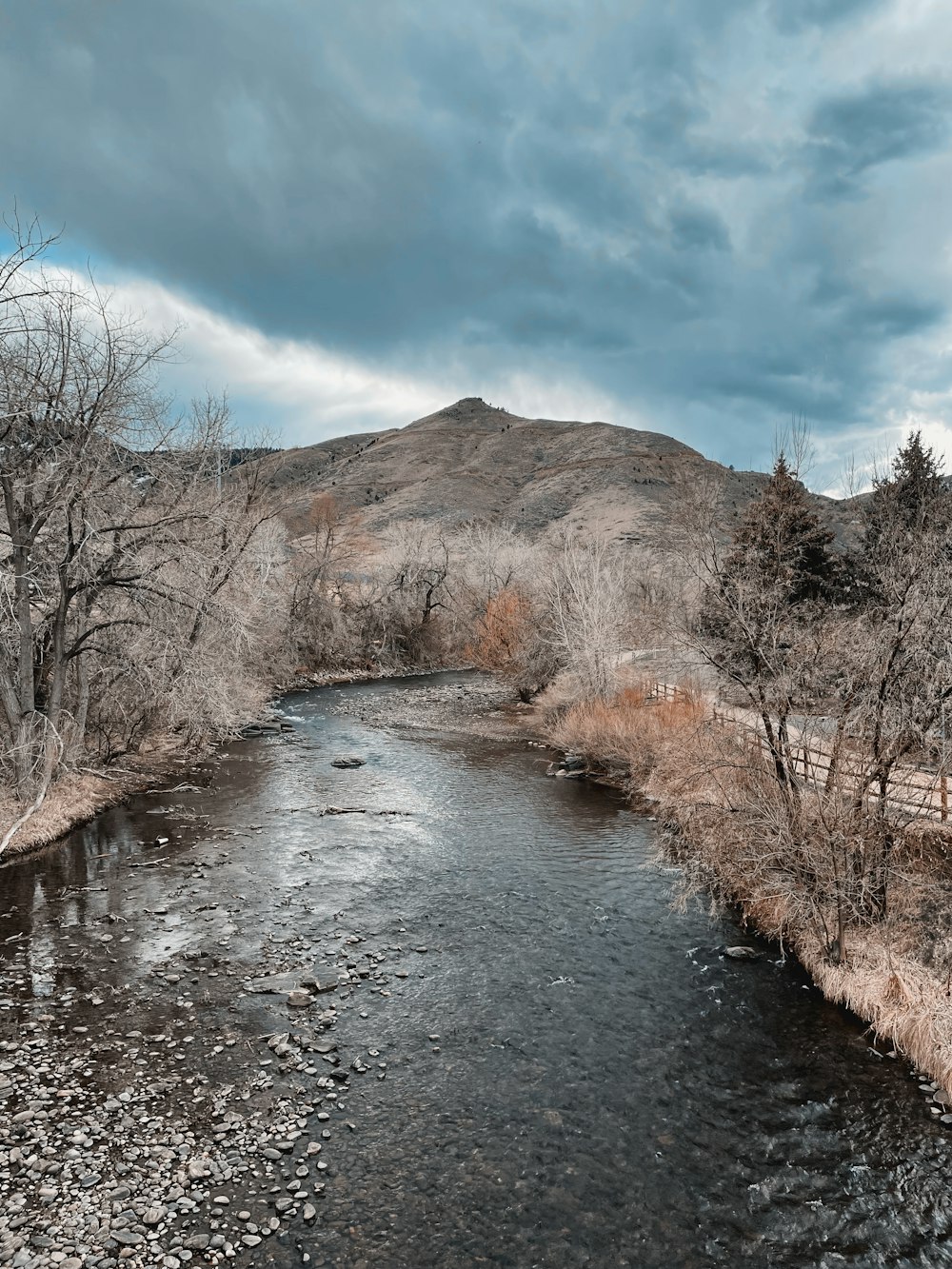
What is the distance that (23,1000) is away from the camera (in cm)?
862

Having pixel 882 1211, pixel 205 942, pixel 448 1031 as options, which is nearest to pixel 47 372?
pixel 205 942

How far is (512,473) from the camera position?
11619 centimetres

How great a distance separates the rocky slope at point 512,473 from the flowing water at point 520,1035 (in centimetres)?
6327

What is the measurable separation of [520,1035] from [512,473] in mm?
111727

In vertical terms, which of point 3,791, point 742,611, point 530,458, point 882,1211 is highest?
point 530,458

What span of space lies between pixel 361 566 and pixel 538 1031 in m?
46.4

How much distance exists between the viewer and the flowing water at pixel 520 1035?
5996 millimetres

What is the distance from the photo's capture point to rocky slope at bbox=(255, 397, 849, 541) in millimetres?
88938

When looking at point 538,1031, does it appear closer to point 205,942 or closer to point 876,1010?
point 876,1010

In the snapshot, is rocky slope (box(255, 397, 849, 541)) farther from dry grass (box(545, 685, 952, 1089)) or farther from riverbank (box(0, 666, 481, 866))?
dry grass (box(545, 685, 952, 1089))

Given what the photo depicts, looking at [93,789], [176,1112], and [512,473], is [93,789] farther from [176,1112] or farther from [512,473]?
[512,473]

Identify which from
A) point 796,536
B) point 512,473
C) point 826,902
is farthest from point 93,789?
point 512,473

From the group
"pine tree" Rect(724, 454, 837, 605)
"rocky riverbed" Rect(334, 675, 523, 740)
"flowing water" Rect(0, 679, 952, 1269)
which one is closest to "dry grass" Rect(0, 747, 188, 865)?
"flowing water" Rect(0, 679, 952, 1269)

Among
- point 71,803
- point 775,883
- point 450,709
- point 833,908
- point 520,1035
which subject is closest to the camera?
point 520,1035
